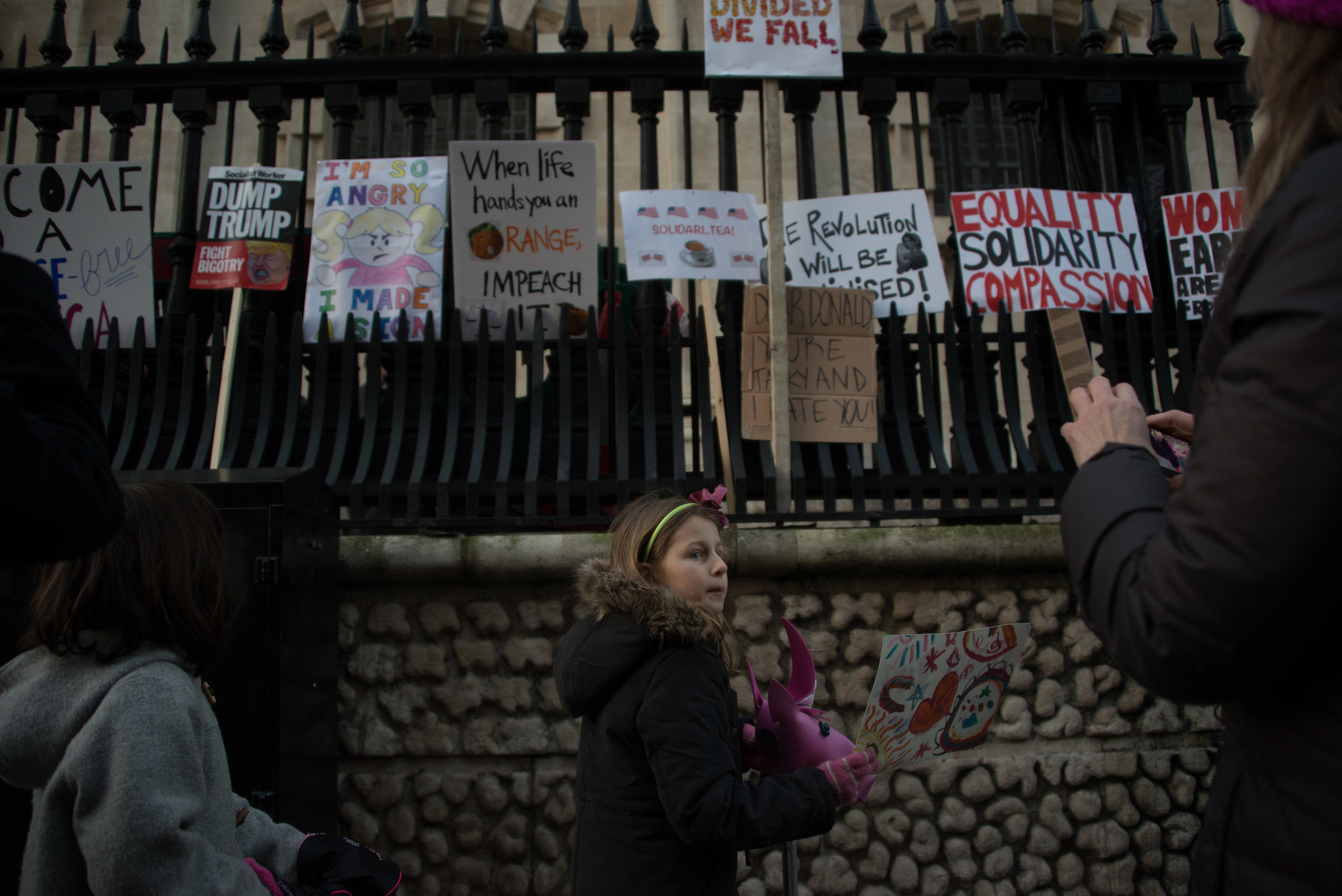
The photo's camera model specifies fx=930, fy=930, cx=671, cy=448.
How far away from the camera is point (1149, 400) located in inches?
161

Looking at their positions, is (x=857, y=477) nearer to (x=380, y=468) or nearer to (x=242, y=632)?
(x=380, y=468)

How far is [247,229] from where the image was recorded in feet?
13.9

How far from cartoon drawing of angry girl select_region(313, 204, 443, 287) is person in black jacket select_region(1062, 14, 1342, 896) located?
357cm

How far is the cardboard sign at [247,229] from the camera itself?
418cm

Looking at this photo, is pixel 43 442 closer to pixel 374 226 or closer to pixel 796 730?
pixel 796 730

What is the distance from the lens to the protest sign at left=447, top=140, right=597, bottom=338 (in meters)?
4.11

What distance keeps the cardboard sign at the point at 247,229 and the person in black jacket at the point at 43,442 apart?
123 inches

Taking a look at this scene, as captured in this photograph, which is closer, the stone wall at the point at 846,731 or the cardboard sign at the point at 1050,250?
the stone wall at the point at 846,731

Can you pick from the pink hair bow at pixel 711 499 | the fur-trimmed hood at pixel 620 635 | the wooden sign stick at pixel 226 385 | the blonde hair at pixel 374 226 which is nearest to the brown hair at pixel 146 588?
the fur-trimmed hood at pixel 620 635

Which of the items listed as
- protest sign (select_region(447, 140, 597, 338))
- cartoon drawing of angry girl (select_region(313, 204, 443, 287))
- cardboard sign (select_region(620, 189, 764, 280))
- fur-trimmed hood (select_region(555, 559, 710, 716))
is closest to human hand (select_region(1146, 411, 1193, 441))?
fur-trimmed hood (select_region(555, 559, 710, 716))

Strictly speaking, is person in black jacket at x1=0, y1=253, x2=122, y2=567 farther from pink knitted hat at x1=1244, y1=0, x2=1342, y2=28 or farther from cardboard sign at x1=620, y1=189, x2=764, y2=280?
cardboard sign at x1=620, y1=189, x2=764, y2=280

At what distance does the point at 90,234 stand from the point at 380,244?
1.39 meters

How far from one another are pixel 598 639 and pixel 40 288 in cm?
123

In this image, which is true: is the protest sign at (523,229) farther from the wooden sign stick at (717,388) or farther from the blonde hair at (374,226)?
the wooden sign stick at (717,388)
